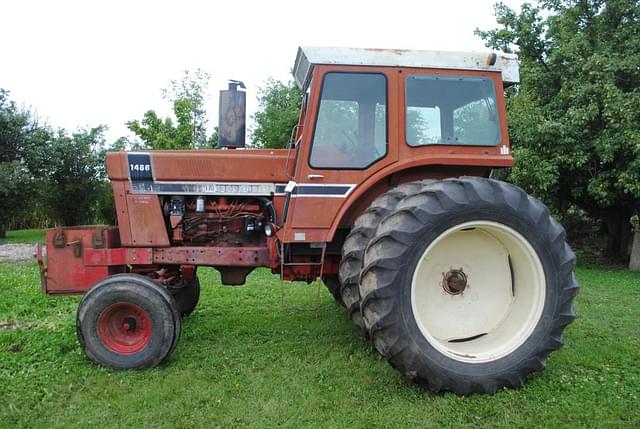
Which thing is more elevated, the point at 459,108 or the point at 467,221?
the point at 459,108

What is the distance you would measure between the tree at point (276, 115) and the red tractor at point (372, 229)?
6.52m

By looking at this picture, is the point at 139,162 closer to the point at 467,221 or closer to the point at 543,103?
the point at 467,221

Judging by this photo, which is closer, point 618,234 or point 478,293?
point 478,293

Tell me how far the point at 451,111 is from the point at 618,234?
9.32 metres

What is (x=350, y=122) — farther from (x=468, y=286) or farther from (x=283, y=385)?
(x=283, y=385)

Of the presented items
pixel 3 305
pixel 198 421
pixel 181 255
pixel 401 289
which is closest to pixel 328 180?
pixel 401 289

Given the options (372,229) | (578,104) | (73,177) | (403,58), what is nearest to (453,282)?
(372,229)

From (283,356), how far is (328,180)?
1.50m

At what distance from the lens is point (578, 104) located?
29.5 feet

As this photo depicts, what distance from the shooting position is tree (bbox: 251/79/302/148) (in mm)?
12352

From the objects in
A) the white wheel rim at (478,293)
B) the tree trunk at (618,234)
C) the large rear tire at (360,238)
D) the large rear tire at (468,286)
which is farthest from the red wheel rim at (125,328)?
the tree trunk at (618,234)

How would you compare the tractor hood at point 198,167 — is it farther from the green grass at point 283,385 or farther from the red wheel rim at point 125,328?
the green grass at point 283,385

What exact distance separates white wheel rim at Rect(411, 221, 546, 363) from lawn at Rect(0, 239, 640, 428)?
0.40 meters

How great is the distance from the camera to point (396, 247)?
323 centimetres
